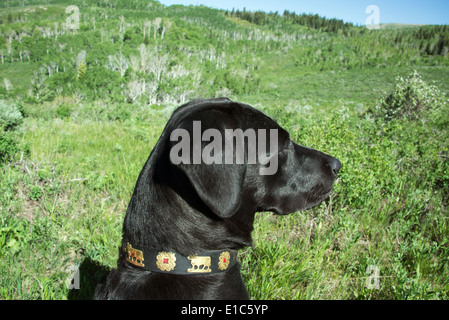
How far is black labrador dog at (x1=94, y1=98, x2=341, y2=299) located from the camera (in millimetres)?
1420

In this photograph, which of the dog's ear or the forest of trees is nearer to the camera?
the dog's ear

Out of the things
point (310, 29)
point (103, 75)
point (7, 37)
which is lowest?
point (103, 75)

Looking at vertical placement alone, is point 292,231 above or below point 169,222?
below

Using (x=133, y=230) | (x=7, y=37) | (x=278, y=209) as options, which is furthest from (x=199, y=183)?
(x=7, y=37)

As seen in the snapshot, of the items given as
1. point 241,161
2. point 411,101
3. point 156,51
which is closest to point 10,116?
point 241,161

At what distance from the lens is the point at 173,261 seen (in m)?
1.56

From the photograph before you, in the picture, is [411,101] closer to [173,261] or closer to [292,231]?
[292,231]

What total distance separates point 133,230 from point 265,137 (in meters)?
0.96

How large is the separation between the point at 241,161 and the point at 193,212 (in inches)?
14.5

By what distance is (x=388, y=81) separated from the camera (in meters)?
65.6

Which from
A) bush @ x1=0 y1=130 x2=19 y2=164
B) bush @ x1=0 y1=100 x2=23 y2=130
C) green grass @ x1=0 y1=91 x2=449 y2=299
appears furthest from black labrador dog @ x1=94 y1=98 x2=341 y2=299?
bush @ x1=0 y1=100 x2=23 y2=130

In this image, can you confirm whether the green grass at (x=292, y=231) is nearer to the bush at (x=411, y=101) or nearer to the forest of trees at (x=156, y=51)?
the bush at (x=411, y=101)

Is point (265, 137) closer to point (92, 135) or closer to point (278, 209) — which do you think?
point (278, 209)

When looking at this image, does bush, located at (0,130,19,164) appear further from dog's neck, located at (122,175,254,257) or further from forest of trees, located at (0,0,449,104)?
forest of trees, located at (0,0,449,104)
